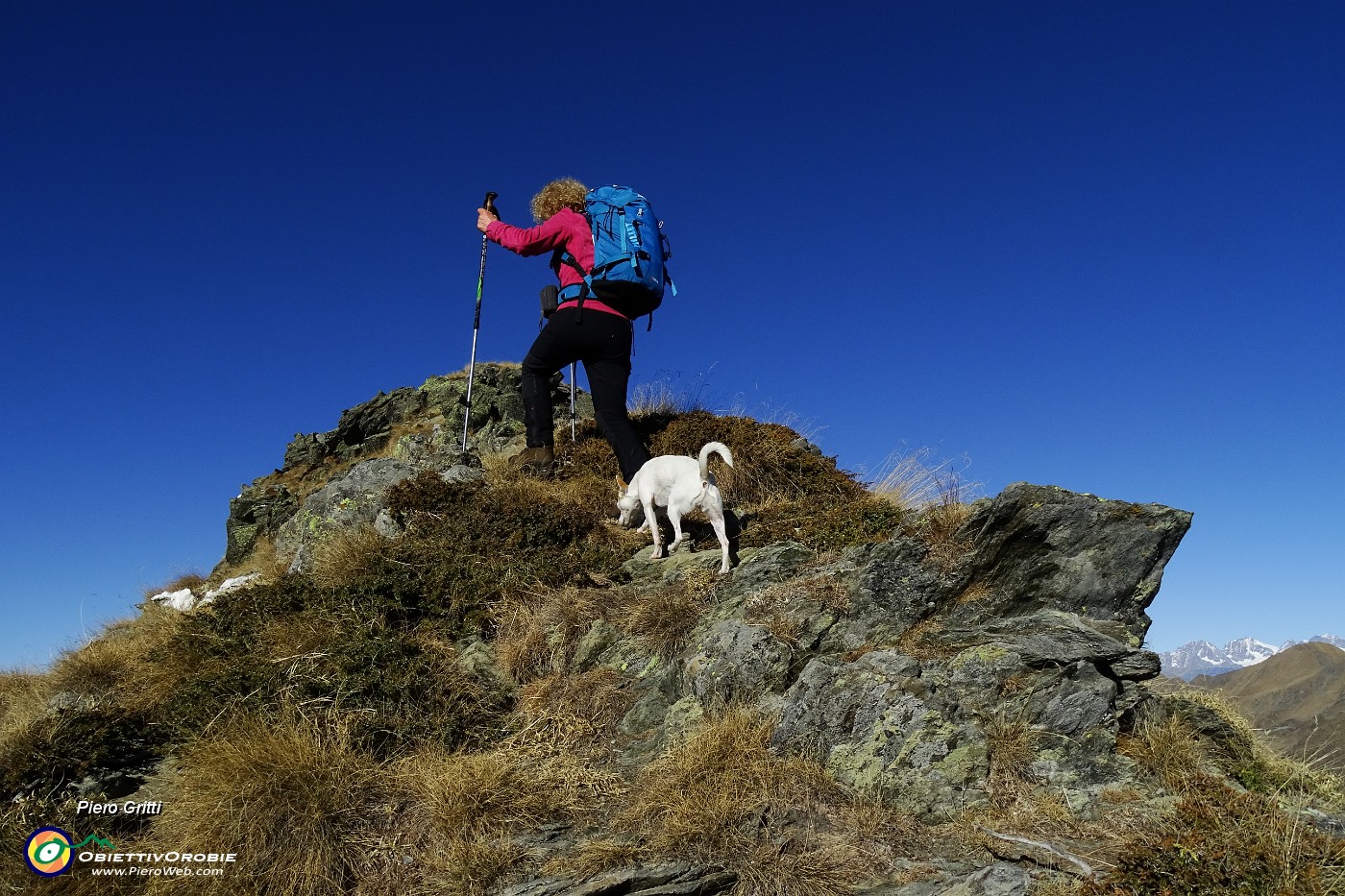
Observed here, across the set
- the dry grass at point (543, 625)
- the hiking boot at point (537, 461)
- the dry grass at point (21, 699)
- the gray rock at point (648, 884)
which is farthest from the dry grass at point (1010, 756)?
the dry grass at point (21, 699)

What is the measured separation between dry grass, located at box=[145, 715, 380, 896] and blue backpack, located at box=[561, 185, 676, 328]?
532cm

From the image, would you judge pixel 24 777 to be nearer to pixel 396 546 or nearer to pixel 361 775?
pixel 361 775

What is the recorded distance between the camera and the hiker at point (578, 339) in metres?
8.55

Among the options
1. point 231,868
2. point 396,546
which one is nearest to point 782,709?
point 231,868

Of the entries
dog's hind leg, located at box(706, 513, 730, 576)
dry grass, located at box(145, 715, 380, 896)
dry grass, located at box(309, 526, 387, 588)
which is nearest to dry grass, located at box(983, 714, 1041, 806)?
dog's hind leg, located at box(706, 513, 730, 576)

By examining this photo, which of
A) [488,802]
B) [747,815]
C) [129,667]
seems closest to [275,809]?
[488,802]

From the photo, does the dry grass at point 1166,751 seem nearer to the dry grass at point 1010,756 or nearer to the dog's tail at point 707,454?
the dry grass at point 1010,756

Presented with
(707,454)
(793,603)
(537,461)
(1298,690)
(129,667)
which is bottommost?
(1298,690)

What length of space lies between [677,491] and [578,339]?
7.46 feet

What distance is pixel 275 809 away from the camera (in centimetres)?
434

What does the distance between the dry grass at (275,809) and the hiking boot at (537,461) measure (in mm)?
4895

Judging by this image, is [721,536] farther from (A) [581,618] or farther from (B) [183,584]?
(B) [183,584]

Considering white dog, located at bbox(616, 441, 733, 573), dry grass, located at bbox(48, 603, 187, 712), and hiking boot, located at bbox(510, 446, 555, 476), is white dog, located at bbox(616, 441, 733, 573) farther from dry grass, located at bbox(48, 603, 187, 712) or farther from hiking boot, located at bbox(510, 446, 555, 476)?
dry grass, located at bbox(48, 603, 187, 712)

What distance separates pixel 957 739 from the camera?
15.0 ft
